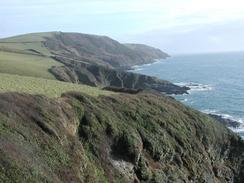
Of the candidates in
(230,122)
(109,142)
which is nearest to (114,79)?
(230,122)

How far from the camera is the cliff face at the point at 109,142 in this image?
95.6 feet

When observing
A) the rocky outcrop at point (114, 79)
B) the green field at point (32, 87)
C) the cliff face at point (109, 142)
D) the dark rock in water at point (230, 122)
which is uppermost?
the green field at point (32, 87)

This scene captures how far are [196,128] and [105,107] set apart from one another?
1155cm

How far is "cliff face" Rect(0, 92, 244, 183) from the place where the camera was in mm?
29141

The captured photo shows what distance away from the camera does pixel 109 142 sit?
36.4 m

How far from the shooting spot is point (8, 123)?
3023 cm

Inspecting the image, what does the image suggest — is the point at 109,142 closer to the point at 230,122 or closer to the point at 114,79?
the point at 230,122

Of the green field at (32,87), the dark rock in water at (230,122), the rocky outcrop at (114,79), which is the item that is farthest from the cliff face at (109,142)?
the rocky outcrop at (114,79)

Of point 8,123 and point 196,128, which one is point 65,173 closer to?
point 8,123

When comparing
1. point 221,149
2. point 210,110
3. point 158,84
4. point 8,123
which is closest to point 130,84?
point 158,84

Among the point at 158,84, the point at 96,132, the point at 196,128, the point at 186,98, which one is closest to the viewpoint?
the point at 96,132

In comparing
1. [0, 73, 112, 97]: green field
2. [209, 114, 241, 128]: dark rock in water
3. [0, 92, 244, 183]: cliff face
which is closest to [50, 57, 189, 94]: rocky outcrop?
[209, 114, 241, 128]: dark rock in water

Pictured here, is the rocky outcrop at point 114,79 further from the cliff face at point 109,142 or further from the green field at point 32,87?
the cliff face at point 109,142

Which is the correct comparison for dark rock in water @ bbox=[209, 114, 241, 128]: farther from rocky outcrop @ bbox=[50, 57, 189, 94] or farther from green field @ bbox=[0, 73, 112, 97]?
green field @ bbox=[0, 73, 112, 97]
